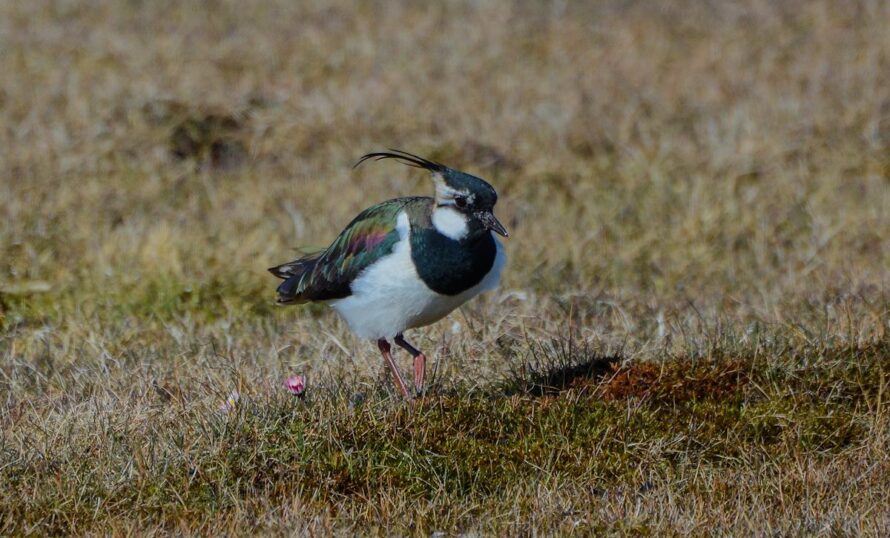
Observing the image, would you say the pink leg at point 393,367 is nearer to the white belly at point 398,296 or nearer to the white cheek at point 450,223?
the white belly at point 398,296

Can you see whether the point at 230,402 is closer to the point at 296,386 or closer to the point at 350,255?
the point at 296,386

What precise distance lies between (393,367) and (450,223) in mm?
603

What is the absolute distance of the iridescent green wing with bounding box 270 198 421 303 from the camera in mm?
4812

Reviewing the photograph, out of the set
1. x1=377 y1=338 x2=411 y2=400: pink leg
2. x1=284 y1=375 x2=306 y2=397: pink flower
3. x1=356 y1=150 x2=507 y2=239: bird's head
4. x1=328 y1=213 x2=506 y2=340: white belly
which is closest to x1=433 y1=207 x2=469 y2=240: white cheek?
x1=356 y1=150 x2=507 y2=239: bird's head

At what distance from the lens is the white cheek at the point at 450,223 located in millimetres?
4633

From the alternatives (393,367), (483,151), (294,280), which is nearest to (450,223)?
(393,367)

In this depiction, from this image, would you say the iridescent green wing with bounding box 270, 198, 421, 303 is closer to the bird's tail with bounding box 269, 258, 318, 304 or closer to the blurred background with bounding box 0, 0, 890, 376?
the bird's tail with bounding box 269, 258, 318, 304

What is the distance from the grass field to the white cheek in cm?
61

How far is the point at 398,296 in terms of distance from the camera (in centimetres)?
466

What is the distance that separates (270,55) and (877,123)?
4312 millimetres

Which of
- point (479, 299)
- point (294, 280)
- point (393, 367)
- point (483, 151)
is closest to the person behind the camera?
point (393, 367)

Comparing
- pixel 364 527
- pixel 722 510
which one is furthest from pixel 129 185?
pixel 722 510

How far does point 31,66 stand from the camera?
9164 millimetres

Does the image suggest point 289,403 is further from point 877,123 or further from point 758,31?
point 758,31
